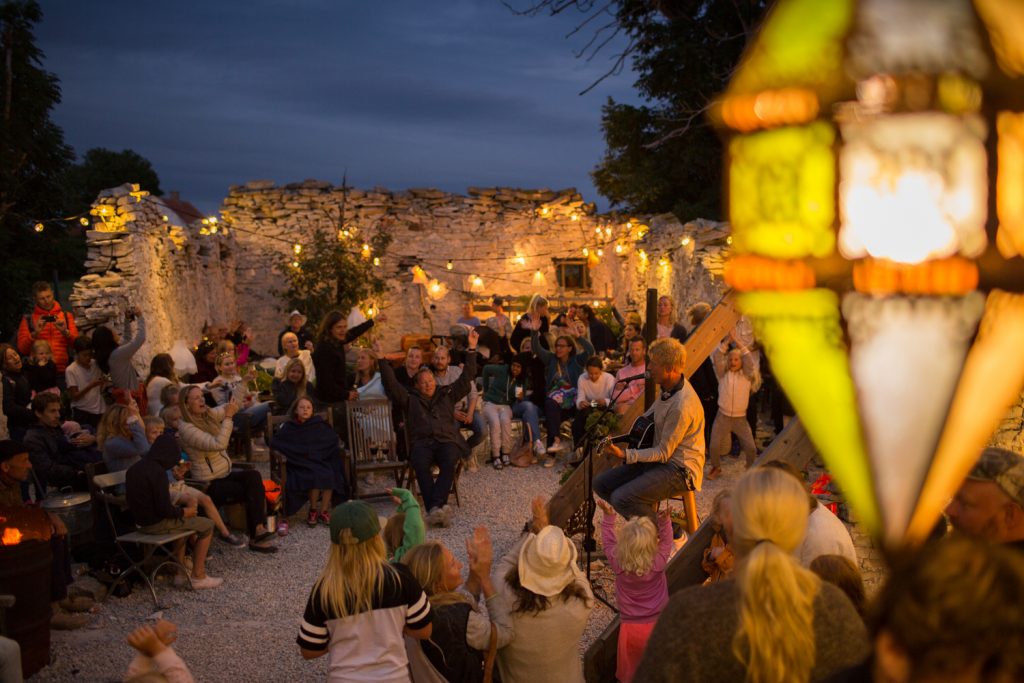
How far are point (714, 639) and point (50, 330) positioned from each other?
795 centimetres

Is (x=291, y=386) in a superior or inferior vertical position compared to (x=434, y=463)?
superior

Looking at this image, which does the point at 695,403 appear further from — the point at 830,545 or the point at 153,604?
the point at 153,604

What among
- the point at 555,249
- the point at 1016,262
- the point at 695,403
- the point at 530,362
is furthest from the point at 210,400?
the point at 555,249

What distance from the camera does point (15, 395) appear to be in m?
6.03

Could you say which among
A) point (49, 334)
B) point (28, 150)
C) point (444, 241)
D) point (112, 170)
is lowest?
point (49, 334)

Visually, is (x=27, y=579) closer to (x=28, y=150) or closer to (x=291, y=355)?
(x=291, y=355)

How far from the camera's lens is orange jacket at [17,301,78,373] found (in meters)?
7.57

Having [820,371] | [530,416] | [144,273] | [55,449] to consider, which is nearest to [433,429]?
[530,416]

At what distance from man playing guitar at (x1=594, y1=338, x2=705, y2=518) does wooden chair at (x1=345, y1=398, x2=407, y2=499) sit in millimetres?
2726

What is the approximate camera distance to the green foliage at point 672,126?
13.9 meters

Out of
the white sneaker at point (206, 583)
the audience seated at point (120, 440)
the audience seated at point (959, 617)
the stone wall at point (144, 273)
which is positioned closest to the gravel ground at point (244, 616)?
the white sneaker at point (206, 583)

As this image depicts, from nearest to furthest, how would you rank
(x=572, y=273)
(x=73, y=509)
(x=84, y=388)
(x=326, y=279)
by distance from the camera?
(x=73, y=509) < (x=84, y=388) < (x=326, y=279) < (x=572, y=273)

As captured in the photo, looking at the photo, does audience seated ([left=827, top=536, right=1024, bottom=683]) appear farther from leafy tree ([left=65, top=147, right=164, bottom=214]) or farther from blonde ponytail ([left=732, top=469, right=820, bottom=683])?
leafy tree ([left=65, top=147, right=164, bottom=214])

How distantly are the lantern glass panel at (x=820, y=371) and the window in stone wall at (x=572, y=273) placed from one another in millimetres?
7084
